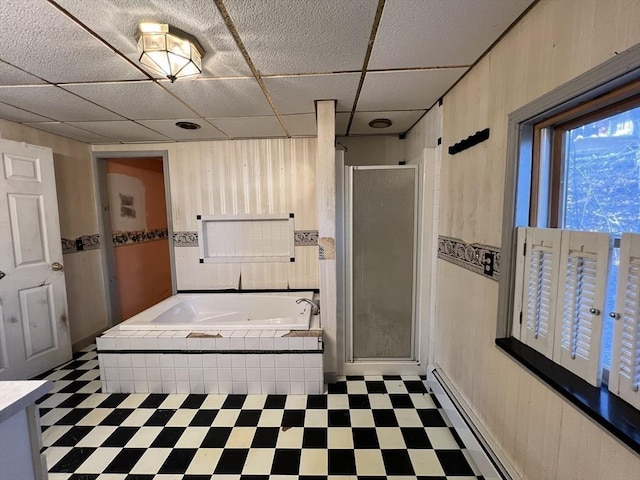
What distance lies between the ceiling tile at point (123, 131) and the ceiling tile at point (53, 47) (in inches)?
33.7

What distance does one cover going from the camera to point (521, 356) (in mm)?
1093

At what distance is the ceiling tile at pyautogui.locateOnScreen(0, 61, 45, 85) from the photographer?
142 cm

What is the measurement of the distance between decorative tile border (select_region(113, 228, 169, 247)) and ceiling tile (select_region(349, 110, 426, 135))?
2877 millimetres

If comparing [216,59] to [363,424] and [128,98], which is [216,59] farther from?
[363,424]

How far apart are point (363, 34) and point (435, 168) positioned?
114 cm

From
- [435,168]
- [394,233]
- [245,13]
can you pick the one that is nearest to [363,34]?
[245,13]

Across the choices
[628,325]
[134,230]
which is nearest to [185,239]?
[134,230]

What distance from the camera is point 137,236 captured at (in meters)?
3.48

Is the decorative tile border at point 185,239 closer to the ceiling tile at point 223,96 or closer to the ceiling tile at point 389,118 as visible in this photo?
the ceiling tile at point 223,96

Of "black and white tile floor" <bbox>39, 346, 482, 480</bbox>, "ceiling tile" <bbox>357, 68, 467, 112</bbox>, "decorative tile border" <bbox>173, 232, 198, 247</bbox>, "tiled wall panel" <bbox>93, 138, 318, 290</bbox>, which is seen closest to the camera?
"black and white tile floor" <bbox>39, 346, 482, 480</bbox>

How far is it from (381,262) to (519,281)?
1.13 metres

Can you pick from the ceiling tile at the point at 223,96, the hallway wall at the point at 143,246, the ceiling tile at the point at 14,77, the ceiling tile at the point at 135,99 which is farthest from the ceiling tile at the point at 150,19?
the hallway wall at the point at 143,246

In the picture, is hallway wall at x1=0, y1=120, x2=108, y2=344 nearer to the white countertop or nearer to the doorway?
the doorway

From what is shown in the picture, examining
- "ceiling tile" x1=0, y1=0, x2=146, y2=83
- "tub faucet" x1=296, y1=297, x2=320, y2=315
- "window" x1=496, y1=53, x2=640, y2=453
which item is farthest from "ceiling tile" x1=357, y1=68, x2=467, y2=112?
"tub faucet" x1=296, y1=297, x2=320, y2=315
